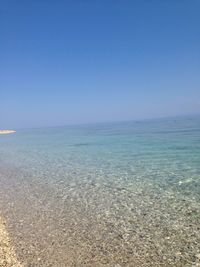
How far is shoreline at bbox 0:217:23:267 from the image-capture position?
4895 mm

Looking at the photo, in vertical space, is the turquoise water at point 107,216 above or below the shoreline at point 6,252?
below

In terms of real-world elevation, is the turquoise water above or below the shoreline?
below

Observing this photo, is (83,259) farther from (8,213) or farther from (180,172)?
(180,172)

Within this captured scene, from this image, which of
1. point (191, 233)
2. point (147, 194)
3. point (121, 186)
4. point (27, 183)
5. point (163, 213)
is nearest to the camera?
point (191, 233)

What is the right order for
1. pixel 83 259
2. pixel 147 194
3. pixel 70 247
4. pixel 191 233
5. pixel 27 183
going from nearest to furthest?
pixel 83 259 < pixel 70 247 < pixel 191 233 < pixel 147 194 < pixel 27 183

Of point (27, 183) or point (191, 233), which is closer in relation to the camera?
point (191, 233)

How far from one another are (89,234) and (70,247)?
74cm

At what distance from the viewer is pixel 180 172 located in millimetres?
11938

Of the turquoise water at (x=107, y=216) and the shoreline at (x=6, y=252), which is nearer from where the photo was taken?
the shoreline at (x=6, y=252)

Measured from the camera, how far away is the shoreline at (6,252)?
4.89m

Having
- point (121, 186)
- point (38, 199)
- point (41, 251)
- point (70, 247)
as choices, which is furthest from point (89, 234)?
point (121, 186)

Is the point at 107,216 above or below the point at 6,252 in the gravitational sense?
below

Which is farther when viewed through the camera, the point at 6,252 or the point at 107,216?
the point at 107,216

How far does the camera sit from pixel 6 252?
531 centimetres
